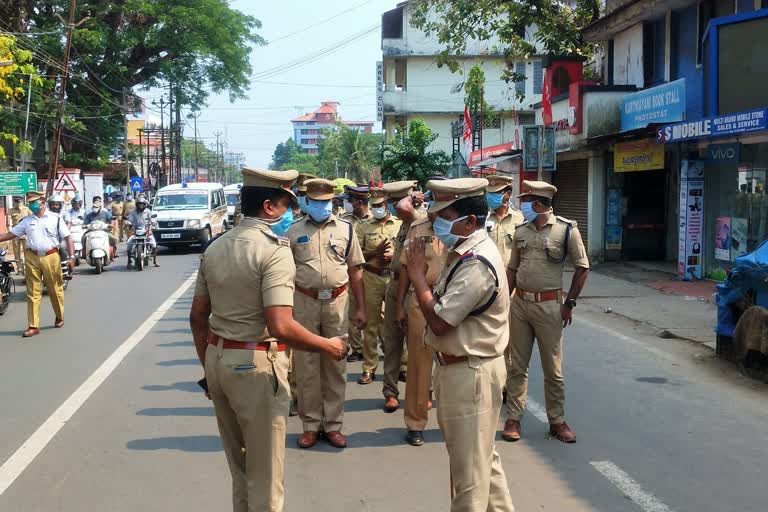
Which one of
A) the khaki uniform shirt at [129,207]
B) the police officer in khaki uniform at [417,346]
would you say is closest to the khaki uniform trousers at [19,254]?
the khaki uniform shirt at [129,207]

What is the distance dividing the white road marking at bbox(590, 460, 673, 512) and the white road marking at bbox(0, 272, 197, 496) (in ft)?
12.6

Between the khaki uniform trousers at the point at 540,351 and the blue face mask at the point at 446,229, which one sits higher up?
the blue face mask at the point at 446,229

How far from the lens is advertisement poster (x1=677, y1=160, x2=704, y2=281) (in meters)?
16.8

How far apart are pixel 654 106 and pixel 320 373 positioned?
13.4m

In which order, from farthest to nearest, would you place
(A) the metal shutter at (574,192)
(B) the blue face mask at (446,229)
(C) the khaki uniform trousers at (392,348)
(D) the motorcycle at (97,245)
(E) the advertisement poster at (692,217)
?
(A) the metal shutter at (574,192) < (D) the motorcycle at (97,245) < (E) the advertisement poster at (692,217) < (C) the khaki uniform trousers at (392,348) < (B) the blue face mask at (446,229)

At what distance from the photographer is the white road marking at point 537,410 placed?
277 inches

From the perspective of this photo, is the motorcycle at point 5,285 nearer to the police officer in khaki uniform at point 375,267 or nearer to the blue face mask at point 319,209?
the police officer in khaki uniform at point 375,267

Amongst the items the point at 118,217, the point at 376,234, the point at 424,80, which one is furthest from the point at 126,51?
the point at 376,234

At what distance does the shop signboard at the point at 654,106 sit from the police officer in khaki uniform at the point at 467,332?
14.0 metres

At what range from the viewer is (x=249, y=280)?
389 centimetres

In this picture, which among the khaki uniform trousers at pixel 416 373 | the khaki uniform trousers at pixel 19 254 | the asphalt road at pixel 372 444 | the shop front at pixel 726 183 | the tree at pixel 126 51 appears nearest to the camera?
the asphalt road at pixel 372 444

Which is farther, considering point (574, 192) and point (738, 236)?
point (574, 192)

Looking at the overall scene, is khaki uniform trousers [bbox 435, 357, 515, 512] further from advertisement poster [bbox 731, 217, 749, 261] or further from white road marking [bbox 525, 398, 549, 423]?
advertisement poster [bbox 731, 217, 749, 261]

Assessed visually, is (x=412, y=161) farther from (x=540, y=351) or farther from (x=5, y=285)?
(x=540, y=351)
